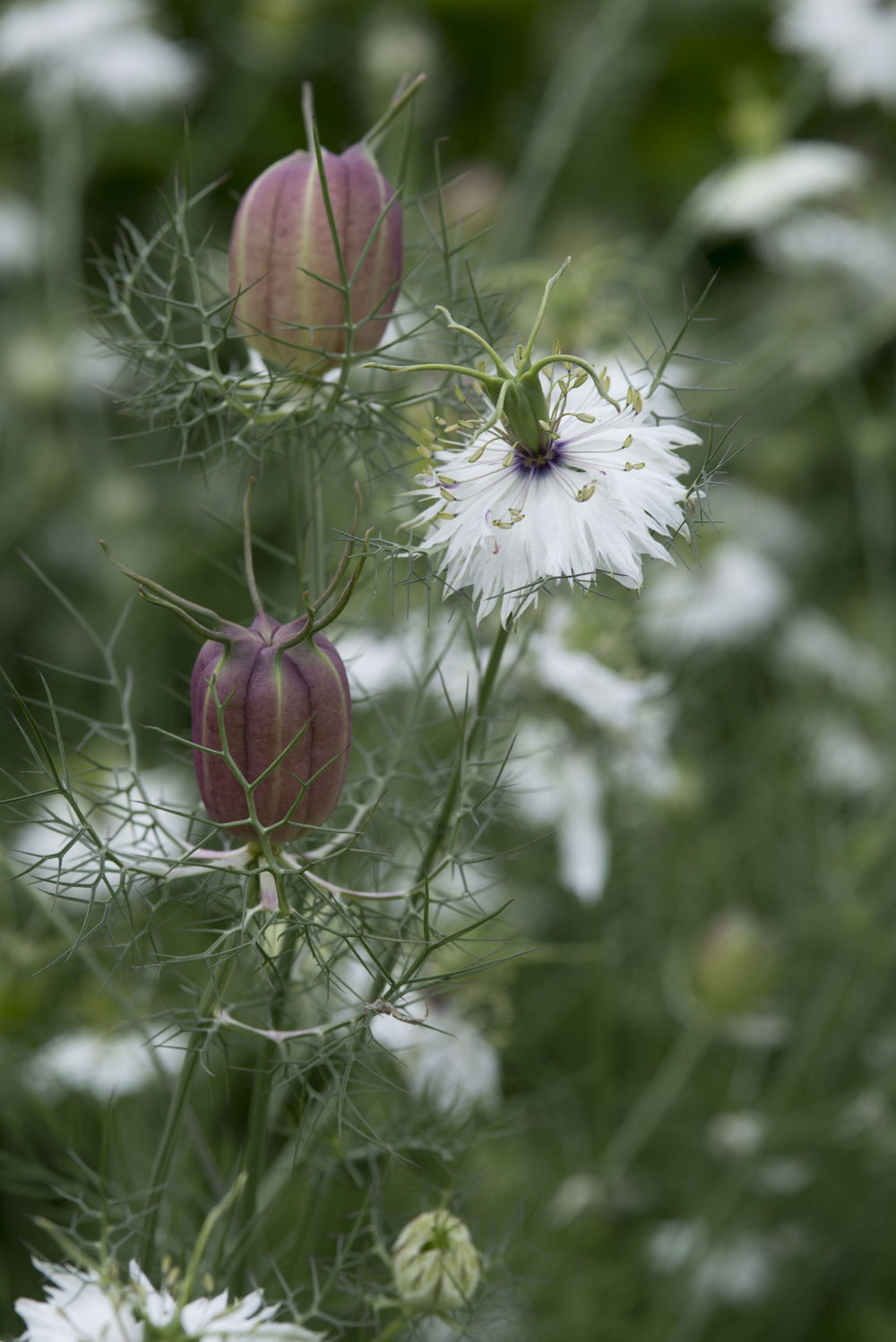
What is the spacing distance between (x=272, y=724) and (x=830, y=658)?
3.19ft

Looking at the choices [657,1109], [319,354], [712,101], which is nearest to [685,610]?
[657,1109]

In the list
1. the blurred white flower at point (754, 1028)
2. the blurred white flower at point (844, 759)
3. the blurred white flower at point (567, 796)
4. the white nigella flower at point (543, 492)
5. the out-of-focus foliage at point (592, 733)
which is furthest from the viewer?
the blurred white flower at point (844, 759)

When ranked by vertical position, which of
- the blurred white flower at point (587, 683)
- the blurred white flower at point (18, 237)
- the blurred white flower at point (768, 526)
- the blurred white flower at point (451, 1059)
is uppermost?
the blurred white flower at point (18, 237)

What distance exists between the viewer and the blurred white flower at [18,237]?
145cm

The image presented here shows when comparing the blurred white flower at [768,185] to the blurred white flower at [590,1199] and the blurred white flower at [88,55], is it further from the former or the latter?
the blurred white flower at [590,1199]

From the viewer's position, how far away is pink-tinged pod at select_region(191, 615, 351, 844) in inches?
14.5

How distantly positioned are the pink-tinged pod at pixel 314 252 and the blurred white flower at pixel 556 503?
82 mm

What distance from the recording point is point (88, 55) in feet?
4.17

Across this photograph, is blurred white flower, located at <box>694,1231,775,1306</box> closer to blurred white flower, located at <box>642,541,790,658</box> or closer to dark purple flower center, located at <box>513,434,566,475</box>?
blurred white flower, located at <box>642,541,790,658</box>

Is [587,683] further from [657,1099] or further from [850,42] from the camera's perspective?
[850,42]

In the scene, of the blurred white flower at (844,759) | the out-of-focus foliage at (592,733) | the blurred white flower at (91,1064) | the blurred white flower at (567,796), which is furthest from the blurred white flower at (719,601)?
the blurred white flower at (91,1064)

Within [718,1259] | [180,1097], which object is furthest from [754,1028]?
[180,1097]

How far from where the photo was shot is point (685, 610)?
3.78ft

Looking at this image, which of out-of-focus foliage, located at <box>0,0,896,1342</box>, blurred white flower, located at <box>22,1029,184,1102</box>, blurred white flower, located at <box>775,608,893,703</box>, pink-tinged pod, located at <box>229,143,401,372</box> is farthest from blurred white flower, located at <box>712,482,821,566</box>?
pink-tinged pod, located at <box>229,143,401,372</box>
